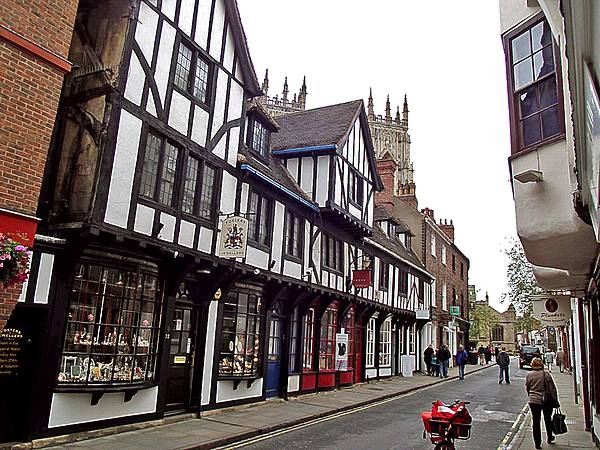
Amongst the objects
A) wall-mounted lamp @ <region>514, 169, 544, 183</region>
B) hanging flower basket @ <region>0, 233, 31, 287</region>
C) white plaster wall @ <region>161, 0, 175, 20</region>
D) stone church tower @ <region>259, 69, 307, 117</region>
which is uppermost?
stone church tower @ <region>259, 69, 307, 117</region>

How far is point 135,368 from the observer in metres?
10.4

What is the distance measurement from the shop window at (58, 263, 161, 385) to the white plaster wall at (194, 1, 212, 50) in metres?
5.69

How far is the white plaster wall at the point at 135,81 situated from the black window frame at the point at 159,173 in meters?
0.72

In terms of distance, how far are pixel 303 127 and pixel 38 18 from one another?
46.2 feet

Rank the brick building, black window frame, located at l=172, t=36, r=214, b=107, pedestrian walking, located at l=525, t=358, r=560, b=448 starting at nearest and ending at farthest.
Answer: the brick building
pedestrian walking, located at l=525, t=358, r=560, b=448
black window frame, located at l=172, t=36, r=214, b=107

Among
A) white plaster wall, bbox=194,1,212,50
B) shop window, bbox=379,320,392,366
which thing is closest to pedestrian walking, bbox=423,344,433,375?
shop window, bbox=379,320,392,366

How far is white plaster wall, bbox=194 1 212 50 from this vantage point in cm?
1232

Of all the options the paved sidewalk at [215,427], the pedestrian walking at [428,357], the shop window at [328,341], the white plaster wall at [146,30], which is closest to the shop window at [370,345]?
the shop window at [328,341]

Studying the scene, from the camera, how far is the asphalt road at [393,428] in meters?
10.3

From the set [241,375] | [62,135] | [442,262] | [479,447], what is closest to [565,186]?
[479,447]

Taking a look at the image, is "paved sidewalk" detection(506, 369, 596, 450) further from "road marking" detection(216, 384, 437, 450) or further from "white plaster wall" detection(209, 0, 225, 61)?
"white plaster wall" detection(209, 0, 225, 61)

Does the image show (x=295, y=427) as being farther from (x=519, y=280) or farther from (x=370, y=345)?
(x=519, y=280)

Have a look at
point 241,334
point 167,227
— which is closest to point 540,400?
point 241,334

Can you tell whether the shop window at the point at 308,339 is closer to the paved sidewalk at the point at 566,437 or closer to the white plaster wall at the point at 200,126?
the paved sidewalk at the point at 566,437
